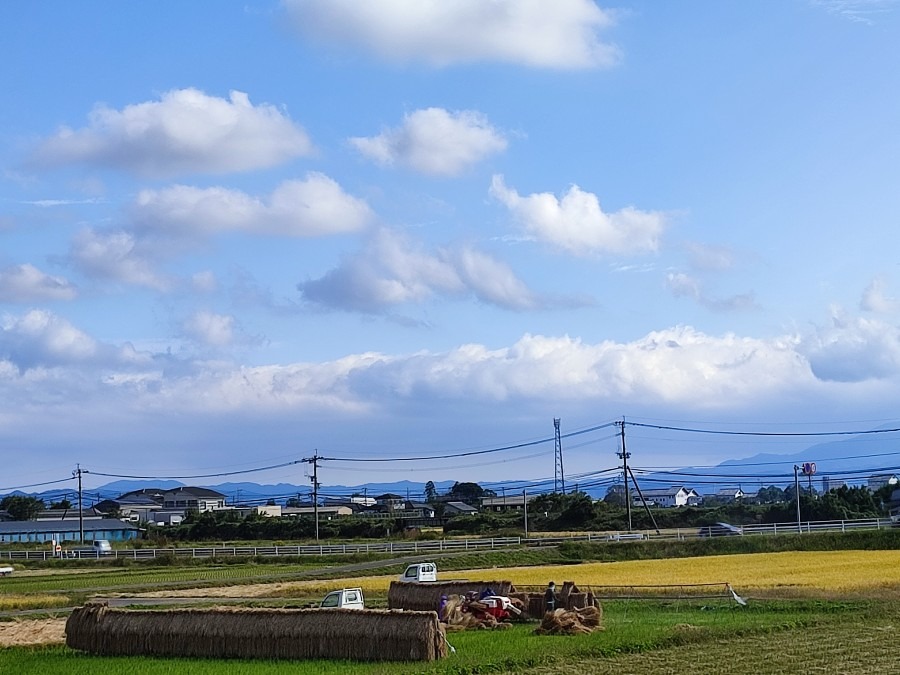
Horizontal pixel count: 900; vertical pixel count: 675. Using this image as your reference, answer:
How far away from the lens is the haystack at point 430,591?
33344 millimetres

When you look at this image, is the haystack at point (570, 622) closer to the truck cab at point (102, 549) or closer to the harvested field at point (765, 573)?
the harvested field at point (765, 573)

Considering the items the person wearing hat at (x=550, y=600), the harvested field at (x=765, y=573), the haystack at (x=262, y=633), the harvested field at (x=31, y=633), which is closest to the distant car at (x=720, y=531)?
the harvested field at (x=765, y=573)

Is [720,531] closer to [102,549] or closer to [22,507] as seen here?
[102,549]

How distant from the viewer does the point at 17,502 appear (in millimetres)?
160375

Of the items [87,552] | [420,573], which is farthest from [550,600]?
[87,552]

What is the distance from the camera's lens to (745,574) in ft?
170

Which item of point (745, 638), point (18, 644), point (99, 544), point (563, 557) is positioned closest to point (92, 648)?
point (18, 644)

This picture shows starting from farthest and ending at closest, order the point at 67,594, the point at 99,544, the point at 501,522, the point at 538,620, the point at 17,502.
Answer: the point at 17,502, the point at 501,522, the point at 99,544, the point at 67,594, the point at 538,620

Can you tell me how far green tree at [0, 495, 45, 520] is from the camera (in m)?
160

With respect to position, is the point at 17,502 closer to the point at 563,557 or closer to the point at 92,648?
the point at 563,557

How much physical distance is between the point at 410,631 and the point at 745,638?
26.9 feet

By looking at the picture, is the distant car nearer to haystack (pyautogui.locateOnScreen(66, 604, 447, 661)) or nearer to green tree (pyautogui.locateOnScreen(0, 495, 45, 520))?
haystack (pyautogui.locateOnScreen(66, 604, 447, 661))

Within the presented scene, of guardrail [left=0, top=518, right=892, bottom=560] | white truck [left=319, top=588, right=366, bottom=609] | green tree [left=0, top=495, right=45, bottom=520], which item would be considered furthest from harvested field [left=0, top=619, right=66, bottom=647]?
green tree [left=0, top=495, right=45, bottom=520]

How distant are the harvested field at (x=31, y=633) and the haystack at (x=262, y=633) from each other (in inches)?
105
